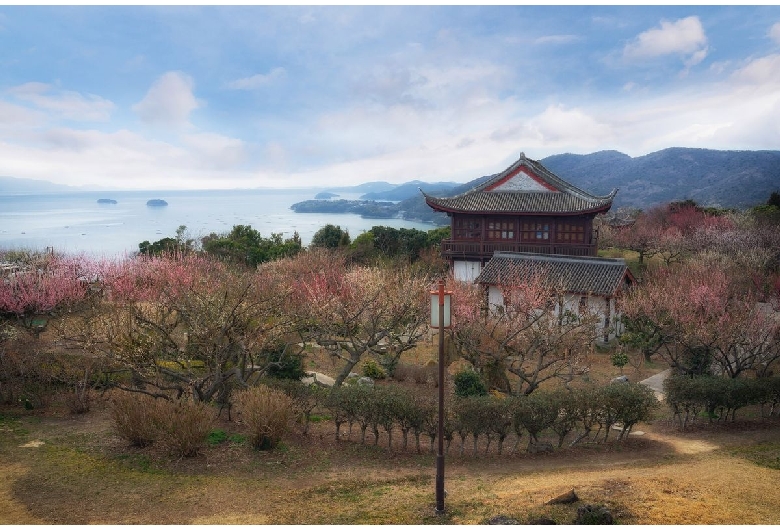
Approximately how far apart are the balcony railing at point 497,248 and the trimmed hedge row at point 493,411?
20.0 m

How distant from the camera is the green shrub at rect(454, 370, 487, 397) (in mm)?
13688

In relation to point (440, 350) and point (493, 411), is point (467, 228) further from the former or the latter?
point (440, 350)

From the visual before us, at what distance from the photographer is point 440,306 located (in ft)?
26.0

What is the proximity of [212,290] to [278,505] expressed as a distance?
6.66 m

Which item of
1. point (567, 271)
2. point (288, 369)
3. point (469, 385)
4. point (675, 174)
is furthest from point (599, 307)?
point (675, 174)

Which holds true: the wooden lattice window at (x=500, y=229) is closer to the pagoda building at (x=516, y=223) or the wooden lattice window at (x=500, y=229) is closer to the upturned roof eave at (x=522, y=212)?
the pagoda building at (x=516, y=223)

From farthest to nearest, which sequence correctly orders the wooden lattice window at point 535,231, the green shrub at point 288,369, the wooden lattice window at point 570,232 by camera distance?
the wooden lattice window at point 535,231, the wooden lattice window at point 570,232, the green shrub at point 288,369

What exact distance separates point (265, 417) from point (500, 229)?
24.4 m

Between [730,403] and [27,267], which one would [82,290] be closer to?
[27,267]

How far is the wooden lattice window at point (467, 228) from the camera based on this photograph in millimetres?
32594

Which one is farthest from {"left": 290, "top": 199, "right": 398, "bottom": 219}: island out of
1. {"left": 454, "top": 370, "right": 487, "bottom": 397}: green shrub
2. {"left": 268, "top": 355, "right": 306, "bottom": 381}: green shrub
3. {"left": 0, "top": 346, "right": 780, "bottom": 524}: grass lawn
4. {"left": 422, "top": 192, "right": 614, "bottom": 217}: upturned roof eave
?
{"left": 0, "top": 346, "right": 780, "bottom": 524}: grass lawn

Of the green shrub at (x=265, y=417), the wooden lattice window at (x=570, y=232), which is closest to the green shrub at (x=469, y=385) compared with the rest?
the green shrub at (x=265, y=417)

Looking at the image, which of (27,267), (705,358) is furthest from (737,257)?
(27,267)

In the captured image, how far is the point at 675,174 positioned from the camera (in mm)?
133875
